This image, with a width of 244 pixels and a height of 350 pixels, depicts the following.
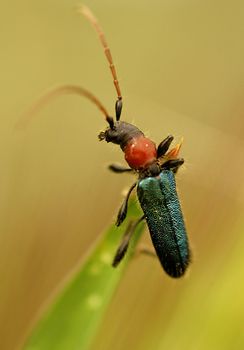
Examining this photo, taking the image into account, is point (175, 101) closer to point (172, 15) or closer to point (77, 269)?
point (172, 15)

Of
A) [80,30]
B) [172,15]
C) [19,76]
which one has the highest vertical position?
[172,15]

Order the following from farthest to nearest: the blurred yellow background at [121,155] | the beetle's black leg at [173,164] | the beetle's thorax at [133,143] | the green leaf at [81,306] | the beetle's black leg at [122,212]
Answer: the beetle's thorax at [133,143] < the beetle's black leg at [173,164] < the blurred yellow background at [121,155] < the beetle's black leg at [122,212] < the green leaf at [81,306]

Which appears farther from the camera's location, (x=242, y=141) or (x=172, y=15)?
(x=172, y=15)

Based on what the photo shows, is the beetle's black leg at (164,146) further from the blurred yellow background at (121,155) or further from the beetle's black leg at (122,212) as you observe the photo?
the beetle's black leg at (122,212)

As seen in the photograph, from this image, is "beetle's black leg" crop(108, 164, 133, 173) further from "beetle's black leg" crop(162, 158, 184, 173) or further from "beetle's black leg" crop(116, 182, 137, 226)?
"beetle's black leg" crop(116, 182, 137, 226)

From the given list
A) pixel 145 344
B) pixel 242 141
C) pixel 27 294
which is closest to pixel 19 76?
pixel 27 294

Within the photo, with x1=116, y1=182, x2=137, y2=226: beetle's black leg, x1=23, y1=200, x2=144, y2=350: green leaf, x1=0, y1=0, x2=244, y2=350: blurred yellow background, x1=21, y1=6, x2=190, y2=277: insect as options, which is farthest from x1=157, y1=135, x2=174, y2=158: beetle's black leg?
x1=23, y1=200, x2=144, y2=350: green leaf

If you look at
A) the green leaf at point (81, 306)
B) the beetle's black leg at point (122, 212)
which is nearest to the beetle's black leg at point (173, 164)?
the beetle's black leg at point (122, 212)
